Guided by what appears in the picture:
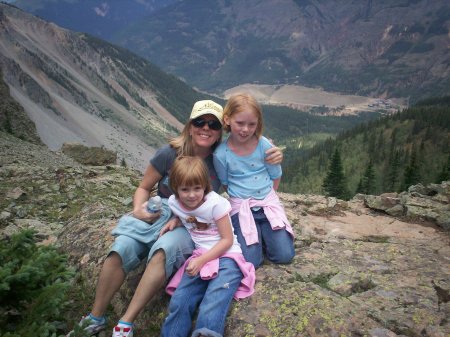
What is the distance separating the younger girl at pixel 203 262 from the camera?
16.3ft

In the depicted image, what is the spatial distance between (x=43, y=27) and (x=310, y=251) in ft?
713

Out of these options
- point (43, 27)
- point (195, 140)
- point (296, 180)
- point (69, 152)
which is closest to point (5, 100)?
point (69, 152)

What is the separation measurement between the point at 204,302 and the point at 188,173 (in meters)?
1.82

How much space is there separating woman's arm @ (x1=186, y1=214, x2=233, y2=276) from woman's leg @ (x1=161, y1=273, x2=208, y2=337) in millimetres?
173

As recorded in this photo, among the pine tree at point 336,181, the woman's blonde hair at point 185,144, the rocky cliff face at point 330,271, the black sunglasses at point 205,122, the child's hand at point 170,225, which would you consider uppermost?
the black sunglasses at point 205,122

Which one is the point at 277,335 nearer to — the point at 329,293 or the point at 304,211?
the point at 329,293

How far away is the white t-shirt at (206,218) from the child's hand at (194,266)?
41 cm

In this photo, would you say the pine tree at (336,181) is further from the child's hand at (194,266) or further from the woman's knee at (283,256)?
the child's hand at (194,266)

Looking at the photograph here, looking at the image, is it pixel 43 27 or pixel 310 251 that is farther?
pixel 43 27

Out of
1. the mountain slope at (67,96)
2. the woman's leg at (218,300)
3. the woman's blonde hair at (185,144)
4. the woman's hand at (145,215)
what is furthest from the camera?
the mountain slope at (67,96)

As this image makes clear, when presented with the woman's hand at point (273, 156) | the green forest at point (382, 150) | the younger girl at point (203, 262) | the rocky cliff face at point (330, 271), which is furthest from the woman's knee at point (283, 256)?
the green forest at point (382, 150)

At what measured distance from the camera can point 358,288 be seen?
19.4ft

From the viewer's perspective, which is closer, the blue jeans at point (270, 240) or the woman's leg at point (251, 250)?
the woman's leg at point (251, 250)

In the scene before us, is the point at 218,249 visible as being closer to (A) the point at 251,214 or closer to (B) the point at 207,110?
(A) the point at 251,214
